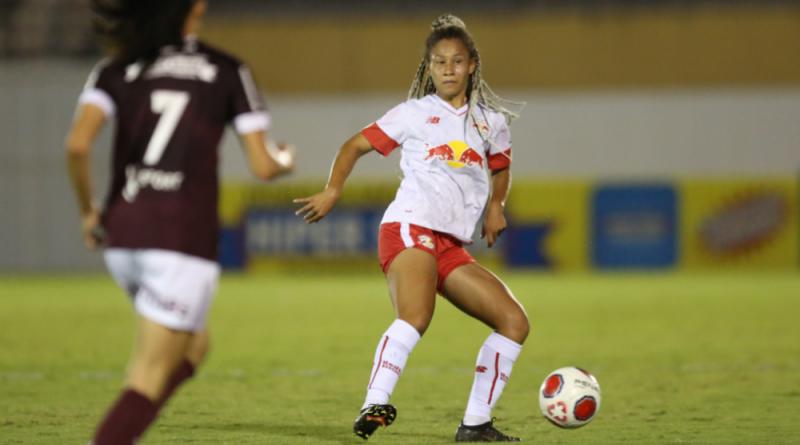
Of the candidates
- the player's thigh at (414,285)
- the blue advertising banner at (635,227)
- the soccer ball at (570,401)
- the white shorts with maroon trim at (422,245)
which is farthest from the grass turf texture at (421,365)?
the blue advertising banner at (635,227)

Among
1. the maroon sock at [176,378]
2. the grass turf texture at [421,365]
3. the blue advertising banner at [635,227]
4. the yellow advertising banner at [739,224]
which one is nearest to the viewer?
the maroon sock at [176,378]

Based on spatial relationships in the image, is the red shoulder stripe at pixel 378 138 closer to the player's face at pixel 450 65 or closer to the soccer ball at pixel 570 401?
the player's face at pixel 450 65

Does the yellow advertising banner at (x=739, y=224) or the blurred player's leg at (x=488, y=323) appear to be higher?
the blurred player's leg at (x=488, y=323)

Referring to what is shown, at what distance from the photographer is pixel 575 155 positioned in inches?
1024

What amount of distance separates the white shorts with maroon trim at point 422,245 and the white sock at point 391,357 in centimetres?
30

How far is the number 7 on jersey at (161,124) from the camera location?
472 cm

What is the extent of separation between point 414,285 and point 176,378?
5.91 ft

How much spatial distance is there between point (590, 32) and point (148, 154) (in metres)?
22.6

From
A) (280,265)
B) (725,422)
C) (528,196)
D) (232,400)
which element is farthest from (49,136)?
(725,422)

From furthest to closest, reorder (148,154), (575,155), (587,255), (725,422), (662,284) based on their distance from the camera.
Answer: (575,155) < (587,255) < (662,284) < (725,422) < (148,154)

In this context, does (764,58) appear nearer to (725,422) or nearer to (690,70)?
(690,70)

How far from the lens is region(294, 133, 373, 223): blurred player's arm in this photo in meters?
6.24

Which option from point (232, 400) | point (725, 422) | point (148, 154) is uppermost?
point (148, 154)

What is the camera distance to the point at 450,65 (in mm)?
6590
